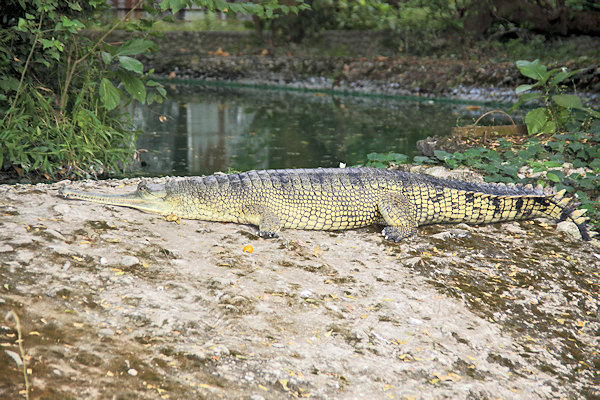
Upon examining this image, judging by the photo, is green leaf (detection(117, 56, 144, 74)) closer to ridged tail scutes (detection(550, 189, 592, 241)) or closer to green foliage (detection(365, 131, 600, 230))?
green foliage (detection(365, 131, 600, 230))

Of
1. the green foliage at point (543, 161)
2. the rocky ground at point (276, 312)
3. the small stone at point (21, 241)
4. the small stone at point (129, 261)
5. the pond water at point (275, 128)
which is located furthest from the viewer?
the pond water at point (275, 128)

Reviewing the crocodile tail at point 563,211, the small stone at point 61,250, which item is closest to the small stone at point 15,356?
the small stone at point 61,250

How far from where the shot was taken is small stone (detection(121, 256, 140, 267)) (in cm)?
348

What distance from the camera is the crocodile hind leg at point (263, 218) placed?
174 inches

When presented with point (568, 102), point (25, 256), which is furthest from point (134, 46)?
point (568, 102)

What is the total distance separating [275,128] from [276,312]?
7.24 metres

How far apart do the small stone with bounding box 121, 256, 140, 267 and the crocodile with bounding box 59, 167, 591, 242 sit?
95 centimetres

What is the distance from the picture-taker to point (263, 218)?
14.7ft

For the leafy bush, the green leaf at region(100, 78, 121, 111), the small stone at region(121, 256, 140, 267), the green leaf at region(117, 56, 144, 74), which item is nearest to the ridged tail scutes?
the leafy bush

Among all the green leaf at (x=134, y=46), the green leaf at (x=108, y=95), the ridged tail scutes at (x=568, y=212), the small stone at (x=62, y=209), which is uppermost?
the green leaf at (x=134, y=46)

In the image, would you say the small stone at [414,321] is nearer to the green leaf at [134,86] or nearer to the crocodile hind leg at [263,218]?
the crocodile hind leg at [263,218]

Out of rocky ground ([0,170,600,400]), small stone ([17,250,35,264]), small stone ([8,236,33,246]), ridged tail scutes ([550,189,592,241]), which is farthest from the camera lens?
ridged tail scutes ([550,189,592,241])

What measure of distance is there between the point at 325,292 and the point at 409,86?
12.6 metres

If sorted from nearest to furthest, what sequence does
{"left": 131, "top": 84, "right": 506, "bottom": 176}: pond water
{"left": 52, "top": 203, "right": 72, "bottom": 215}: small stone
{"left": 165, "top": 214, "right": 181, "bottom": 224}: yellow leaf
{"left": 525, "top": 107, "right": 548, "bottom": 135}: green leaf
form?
{"left": 52, "top": 203, "right": 72, "bottom": 215}: small stone < {"left": 165, "top": 214, "right": 181, "bottom": 224}: yellow leaf < {"left": 525, "top": 107, "right": 548, "bottom": 135}: green leaf < {"left": 131, "top": 84, "right": 506, "bottom": 176}: pond water
